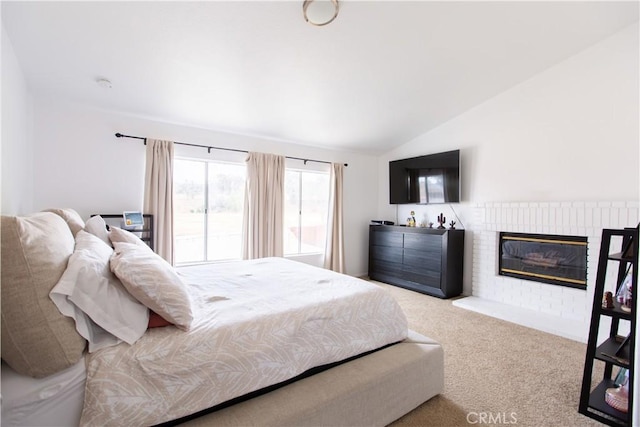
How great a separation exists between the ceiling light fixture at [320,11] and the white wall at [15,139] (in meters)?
2.03

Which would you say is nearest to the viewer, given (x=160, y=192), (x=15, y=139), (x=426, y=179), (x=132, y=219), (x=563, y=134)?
(x=15, y=139)

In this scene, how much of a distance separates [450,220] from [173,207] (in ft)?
12.6

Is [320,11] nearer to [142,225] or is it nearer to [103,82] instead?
[103,82]

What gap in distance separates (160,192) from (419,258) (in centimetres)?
356

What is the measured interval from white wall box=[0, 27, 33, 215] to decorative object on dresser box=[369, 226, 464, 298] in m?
4.28

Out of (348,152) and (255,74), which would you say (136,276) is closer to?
(255,74)

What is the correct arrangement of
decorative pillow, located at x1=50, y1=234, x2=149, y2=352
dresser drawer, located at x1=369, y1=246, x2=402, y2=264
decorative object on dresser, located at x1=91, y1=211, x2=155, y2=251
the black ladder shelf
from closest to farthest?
decorative pillow, located at x1=50, y1=234, x2=149, y2=352, the black ladder shelf, decorative object on dresser, located at x1=91, y1=211, x2=155, y2=251, dresser drawer, located at x1=369, y1=246, x2=402, y2=264

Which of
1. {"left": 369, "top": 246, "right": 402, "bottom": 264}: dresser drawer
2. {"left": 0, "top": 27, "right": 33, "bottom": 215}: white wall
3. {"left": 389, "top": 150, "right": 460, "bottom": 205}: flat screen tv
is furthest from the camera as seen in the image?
{"left": 369, "top": 246, "right": 402, "bottom": 264}: dresser drawer

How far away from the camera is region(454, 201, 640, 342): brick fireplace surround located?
9.70 ft

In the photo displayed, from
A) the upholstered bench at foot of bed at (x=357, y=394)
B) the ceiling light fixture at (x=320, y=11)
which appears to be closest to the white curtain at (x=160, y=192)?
the ceiling light fixture at (x=320, y=11)

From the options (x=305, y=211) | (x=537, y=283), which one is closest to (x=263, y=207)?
(x=305, y=211)

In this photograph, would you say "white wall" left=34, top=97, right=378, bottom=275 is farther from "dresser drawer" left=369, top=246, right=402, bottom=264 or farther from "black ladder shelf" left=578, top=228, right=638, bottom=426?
"black ladder shelf" left=578, top=228, right=638, bottom=426

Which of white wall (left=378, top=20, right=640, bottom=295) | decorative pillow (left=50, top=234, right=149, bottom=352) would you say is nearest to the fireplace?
white wall (left=378, top=20, right=640, bottom=295)

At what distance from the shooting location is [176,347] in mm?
1186
